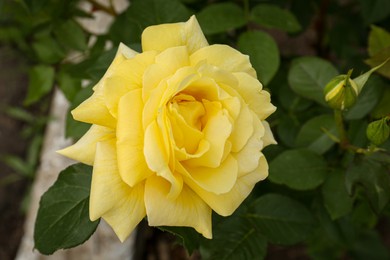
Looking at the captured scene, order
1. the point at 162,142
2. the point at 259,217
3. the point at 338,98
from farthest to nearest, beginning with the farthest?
the point at 259,217, the point at 338,98, the point at 162,142

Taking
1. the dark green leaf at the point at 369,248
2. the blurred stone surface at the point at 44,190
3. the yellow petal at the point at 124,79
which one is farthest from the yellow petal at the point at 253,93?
the dark green leaf at the point at 369,248

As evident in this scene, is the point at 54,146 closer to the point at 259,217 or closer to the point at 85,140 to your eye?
the point at 259,217

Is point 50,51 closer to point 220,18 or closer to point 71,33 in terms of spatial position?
point 71,33

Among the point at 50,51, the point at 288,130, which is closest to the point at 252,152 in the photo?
the point at 288,130

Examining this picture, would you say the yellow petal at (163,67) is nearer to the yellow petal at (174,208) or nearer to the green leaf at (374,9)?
the yellow petal at (174,208)

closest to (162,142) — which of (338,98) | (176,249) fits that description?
(338,98)

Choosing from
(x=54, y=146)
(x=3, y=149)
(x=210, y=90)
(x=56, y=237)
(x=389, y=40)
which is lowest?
(x=3, y=149)
